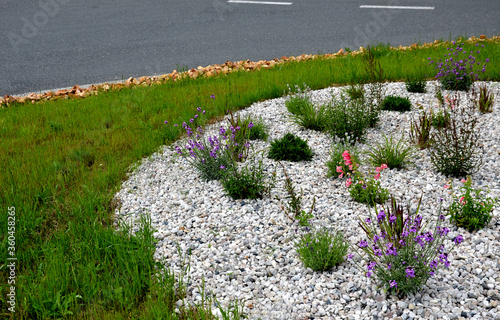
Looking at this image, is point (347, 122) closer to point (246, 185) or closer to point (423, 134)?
point (423, 134)

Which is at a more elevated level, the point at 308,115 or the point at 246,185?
the point at 308,115

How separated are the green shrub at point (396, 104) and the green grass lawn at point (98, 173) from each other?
965 millimetres

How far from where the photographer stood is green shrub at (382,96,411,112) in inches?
235

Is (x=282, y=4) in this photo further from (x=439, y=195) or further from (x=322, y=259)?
(x=322, y=259)

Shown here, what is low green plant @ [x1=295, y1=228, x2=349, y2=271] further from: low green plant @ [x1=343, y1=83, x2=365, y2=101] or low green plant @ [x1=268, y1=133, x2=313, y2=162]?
low green plant @ [x1=343, y1=83, x2=365, y2=101]

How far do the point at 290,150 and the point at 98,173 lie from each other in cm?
222

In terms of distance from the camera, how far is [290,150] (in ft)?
16.2

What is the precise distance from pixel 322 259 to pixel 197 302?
3.28ft

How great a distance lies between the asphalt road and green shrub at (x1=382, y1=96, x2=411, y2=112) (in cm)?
328

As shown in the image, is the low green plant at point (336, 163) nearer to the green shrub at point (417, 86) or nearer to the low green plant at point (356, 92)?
the low green plant at point (356, 92)

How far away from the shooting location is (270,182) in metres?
4.54

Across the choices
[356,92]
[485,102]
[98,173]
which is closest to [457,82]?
[485,102]

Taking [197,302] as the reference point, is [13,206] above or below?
above

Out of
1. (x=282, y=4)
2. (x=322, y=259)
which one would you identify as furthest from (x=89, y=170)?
(x=282, y=4)
